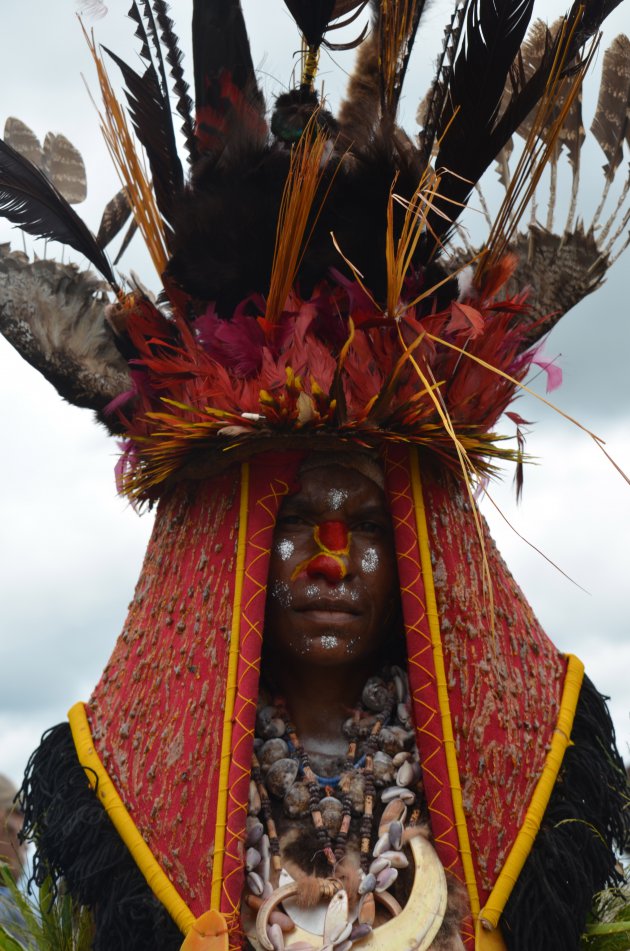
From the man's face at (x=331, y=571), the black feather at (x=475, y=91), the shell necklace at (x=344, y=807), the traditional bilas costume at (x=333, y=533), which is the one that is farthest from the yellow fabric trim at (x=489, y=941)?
the black feather at (x=475, y=91)

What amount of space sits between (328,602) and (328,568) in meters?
0.09

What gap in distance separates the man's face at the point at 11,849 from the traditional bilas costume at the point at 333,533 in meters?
0.27

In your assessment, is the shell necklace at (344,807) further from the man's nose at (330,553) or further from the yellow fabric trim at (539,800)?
the man's nose at (330,553)

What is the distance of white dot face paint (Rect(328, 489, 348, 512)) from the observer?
3166 millimetres

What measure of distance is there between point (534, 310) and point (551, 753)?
134 cm

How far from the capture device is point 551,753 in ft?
9.99

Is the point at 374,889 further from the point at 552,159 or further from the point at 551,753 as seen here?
the point at 552,159

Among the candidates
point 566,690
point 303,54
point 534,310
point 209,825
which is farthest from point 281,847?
point 303,54

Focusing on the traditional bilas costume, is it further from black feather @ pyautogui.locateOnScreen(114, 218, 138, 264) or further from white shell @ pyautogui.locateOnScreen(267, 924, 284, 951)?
black feather @ pyautogui.locateOnScreen(114, 218, 138, 264)

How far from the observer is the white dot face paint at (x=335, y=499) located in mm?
3166

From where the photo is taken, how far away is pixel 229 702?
296 centimetres

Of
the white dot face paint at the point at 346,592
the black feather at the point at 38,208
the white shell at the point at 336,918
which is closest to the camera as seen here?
the white shell at the point at 336,918

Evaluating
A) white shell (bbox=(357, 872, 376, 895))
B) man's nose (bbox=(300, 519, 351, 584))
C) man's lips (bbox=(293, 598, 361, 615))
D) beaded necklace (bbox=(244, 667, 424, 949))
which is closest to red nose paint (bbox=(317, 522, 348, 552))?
man's nose (bbox=(300, 519, 351, 584))

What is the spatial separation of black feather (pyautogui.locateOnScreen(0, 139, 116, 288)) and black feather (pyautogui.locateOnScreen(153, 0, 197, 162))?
1.33 ft
